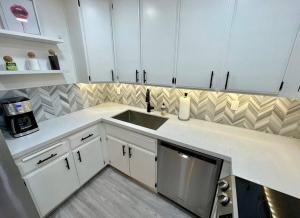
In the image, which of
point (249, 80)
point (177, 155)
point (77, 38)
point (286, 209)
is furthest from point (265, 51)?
point (77, 38)

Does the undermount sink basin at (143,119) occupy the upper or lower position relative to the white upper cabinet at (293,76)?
lower

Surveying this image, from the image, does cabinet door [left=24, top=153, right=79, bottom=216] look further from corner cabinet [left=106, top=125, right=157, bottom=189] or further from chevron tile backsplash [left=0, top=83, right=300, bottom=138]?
chevron tile backsplash [left=0, top=83, right=300, bottom=138]

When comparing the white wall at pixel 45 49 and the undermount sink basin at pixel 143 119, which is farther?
the undermount sink basin at pixel 143 119

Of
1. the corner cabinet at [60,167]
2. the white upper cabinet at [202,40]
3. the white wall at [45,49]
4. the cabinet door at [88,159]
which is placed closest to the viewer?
the white upper cabinet at [202,40]

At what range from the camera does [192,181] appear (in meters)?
1.30

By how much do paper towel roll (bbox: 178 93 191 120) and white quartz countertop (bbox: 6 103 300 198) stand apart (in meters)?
0.08

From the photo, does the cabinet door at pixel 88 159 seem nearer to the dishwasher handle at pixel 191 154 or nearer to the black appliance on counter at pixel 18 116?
the black appliance on counter at pixel 18 116

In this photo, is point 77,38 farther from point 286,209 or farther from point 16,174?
point 286,209

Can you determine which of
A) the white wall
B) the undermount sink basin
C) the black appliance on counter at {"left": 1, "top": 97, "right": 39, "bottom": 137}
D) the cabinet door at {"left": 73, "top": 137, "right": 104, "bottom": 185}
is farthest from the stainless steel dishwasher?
the white wall

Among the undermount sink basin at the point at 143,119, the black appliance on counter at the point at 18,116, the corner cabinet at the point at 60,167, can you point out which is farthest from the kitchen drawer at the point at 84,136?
the black appliance on counter at the point at 18,116

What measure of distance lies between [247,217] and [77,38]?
226cm

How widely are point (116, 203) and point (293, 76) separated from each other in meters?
2.13

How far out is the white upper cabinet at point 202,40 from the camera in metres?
1.11

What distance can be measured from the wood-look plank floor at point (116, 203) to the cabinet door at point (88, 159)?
0.66 ft
